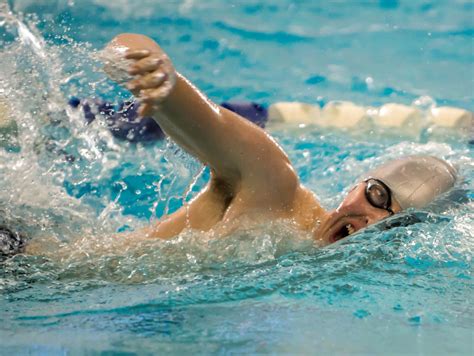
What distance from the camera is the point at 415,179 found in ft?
7.73

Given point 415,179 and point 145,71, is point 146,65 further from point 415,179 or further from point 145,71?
point 415,179

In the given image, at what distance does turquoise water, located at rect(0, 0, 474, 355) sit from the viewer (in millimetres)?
1586

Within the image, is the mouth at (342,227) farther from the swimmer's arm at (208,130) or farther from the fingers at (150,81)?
the fingers at (150,81)

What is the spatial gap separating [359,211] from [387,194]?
12cm

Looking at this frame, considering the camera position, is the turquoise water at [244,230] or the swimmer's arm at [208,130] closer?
the turquoise water at [244,230]

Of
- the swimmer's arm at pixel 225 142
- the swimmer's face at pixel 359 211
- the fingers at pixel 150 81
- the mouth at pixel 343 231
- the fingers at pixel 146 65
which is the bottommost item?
the mouth at pixel 343 231

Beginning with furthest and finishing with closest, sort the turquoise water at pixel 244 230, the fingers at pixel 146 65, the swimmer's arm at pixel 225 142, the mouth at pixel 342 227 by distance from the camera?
the mouth at pixel 342 227, the swimmer's arm at pixel 225 142, the fingers at pixel 146 65, the turquoise water at pixel 244 230

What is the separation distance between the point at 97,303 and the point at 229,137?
556 mm

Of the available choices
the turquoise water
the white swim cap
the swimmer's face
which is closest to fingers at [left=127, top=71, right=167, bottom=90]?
the turquoise water

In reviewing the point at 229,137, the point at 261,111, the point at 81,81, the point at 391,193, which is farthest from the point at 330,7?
the point at 229,137

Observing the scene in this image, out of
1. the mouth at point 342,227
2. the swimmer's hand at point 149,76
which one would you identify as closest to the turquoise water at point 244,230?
the mouth at point 342,227

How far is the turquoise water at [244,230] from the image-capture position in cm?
159

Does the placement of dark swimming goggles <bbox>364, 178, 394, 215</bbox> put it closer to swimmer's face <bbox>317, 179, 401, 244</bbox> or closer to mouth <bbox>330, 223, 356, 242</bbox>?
swimmer's face <bbox>317, 179, 401, 244</bbox>

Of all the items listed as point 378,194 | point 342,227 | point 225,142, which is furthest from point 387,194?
point 225,142
